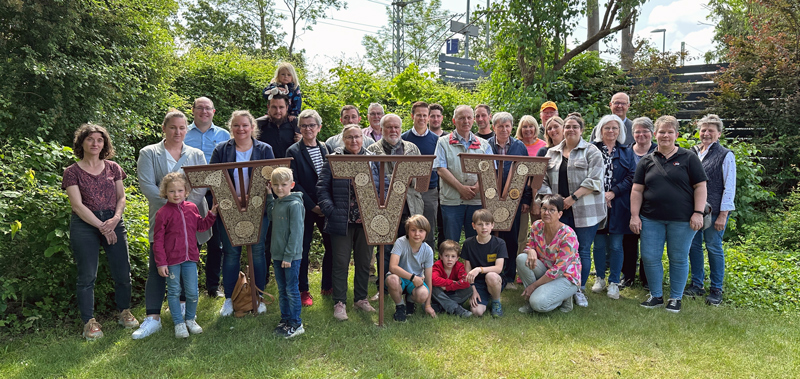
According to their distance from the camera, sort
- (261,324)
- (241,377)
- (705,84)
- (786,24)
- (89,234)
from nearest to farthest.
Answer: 1. (241,377)
2. (89,234)
3. (261,324)
4. (786,24)
5. (705,84)

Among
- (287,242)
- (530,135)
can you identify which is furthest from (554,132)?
(287,242)

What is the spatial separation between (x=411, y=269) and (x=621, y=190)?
249cm

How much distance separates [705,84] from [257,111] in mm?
9393

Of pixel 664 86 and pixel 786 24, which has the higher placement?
pixel 786 24

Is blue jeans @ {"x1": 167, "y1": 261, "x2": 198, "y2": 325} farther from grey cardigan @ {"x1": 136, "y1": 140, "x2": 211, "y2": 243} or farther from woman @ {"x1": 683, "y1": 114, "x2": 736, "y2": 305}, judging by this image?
woman @ {"x1": 683, "y1": 114, "x2": 736, "y2": 305}

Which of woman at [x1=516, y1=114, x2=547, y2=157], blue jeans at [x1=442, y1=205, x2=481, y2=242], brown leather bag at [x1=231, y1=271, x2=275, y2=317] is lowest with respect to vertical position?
brown leather bag at [x1=231, y1=271, x2=275, y2=317]

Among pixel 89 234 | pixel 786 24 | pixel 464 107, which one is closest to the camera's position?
pixel 89 234

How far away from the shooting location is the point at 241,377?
11.5 ft

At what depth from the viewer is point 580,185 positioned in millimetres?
5027

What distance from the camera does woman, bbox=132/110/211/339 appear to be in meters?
4.34

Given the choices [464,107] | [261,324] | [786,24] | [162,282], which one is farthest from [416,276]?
[786,24]

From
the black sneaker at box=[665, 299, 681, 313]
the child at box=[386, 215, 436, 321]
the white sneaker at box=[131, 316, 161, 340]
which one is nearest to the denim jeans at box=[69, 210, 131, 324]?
the white sneaker at box=[131, 316, 161, 340]

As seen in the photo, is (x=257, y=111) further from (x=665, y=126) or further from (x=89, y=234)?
(x=665, y=126)

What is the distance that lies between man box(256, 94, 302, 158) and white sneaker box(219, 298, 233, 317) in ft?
5.29
